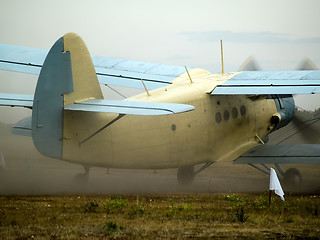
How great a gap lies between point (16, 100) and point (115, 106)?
99.3 inches

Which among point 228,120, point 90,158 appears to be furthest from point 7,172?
point 228,120

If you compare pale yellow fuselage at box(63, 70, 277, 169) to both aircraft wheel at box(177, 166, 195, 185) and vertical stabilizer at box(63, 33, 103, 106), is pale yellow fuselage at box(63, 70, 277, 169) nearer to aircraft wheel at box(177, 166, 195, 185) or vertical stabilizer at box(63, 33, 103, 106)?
vertical stabilizer at box(63, 33, 103, 106)

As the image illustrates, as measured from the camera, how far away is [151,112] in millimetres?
11445

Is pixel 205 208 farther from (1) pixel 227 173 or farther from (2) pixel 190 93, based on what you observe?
(1) pixel 227 173

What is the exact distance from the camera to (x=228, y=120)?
17359 millimetres

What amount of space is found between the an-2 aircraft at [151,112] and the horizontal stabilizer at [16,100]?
1.1 inches

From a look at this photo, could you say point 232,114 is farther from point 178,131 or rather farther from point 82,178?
point 82,178

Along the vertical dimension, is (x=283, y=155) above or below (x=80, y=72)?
below

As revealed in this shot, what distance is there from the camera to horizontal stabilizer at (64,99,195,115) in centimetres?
1138

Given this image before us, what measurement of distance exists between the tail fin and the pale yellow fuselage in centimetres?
30

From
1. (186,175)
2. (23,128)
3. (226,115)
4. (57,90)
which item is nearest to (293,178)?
(226,115)

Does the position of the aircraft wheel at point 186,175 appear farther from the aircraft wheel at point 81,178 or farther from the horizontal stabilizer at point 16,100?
the horizontal stabilizer at point 16,100

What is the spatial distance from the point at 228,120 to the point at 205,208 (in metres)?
5.20

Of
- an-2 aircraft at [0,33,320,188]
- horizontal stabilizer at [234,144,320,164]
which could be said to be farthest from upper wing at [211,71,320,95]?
horizontal stabilizer at [234,144,320,164]
